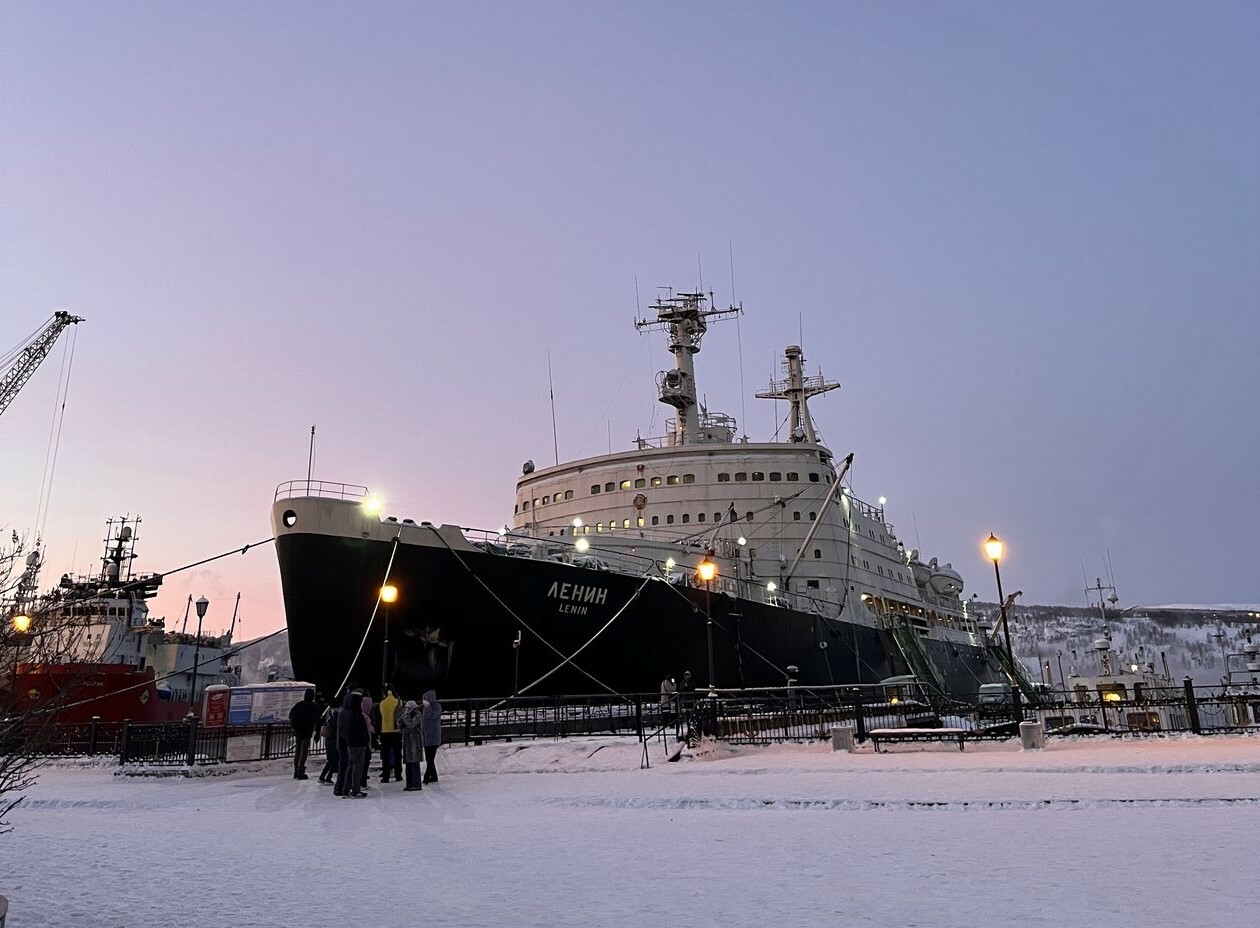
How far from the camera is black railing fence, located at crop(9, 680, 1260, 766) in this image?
17703 mm

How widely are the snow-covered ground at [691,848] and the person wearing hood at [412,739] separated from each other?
1.03ft

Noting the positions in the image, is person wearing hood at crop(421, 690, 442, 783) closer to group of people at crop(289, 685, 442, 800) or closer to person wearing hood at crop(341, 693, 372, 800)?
group of people at crop(289, 685, 442, 800)

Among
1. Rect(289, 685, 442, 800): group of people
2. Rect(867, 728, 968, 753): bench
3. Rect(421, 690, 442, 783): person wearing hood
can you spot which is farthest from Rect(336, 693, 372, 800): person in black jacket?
Rect(867, 728, 968, 753): bench

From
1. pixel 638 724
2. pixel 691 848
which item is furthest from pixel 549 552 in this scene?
pixel 691 848

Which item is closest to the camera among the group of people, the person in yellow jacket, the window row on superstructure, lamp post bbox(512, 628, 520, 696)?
the group of people

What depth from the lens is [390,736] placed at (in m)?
14.5

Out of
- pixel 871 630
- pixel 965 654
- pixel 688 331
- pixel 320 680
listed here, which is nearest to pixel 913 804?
pixel 320 680

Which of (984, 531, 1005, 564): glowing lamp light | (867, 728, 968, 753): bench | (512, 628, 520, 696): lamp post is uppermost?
(984, 531, 1005, 564): glowing lamp light

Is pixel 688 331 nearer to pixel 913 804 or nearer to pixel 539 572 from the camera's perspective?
pixel 539 572

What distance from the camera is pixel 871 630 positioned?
39.2 m

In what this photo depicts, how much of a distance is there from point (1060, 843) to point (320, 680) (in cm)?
1876

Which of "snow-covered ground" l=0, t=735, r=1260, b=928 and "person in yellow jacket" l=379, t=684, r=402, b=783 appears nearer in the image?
"snow-covered ground" l=0, t=735, r=1260, b=928

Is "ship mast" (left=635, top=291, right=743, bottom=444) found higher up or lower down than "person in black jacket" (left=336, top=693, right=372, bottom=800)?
higher up

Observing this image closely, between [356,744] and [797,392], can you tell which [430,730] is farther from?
[797,392]
